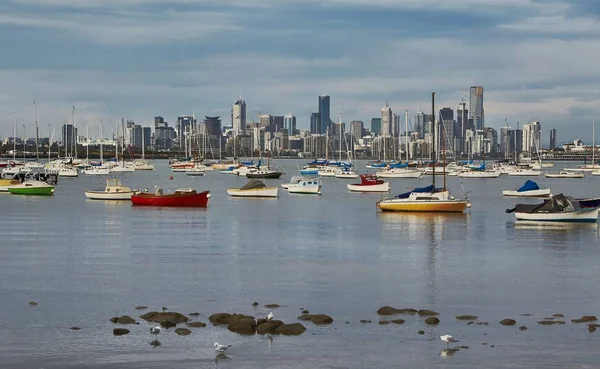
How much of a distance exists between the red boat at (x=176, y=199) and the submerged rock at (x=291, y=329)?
60629 millimetres

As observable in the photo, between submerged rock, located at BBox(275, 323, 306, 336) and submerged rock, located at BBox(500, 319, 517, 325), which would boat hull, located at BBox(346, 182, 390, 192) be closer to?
submerged rock, located at BBox(500, 319, 517, 325)

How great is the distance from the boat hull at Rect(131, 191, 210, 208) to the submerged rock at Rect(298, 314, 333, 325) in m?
59.0

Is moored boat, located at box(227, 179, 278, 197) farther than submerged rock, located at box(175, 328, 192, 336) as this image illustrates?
Yes

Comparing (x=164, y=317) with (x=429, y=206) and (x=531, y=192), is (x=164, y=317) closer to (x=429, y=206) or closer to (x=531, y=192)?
(x=429, y=206)

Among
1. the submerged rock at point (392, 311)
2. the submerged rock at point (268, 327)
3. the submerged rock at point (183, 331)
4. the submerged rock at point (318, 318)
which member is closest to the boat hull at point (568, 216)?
the submerged rock at point (392, 311)

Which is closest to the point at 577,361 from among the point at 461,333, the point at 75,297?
the point at 461,333

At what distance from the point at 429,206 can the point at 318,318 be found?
169 ft

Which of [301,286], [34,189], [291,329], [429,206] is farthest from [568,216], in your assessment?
[34,189]

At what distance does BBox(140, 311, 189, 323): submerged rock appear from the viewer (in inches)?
1271

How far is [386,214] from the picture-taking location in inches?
3295

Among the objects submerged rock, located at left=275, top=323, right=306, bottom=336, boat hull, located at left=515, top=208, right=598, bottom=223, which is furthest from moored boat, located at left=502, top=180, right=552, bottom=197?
submerged rock, located at left=275, top=323, right=306, bottom=336

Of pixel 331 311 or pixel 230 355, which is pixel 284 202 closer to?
pixel 331 311

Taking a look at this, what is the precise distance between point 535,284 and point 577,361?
1420 centimetres

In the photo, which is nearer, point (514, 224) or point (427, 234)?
point (427, 234)
